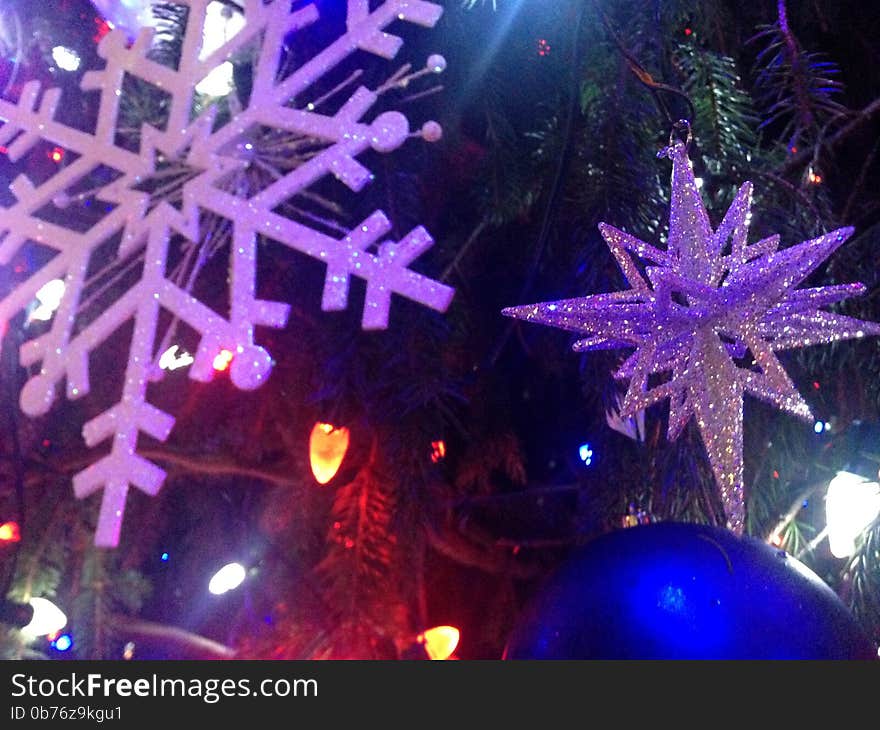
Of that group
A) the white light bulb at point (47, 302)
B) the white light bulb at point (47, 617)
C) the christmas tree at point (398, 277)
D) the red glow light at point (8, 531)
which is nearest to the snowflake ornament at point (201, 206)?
the christmas tree at point (398, 277)

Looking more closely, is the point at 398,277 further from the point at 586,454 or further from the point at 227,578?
the point at 227,578

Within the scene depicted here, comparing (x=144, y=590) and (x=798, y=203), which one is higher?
(x=798, y=203)

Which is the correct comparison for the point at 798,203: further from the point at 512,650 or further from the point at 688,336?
the point at 512,650

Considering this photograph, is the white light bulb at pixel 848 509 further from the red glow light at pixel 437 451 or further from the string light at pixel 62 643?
the string light at pixel 62 643

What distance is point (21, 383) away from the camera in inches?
32.2

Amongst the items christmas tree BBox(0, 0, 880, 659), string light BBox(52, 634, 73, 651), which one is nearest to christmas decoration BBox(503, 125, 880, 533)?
christmas tree BBox(0, 0, 880, 659)

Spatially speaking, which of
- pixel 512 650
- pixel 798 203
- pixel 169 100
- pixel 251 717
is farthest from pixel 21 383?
pixel 798 203

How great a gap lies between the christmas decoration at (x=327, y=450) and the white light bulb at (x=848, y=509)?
0.45 metres

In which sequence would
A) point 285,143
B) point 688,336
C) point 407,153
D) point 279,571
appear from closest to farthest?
point 688,336
point 285,143
point 407,153
point 279,571

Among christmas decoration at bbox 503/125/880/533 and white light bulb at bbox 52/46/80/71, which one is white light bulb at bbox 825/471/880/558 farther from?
white light bulb at bbox 52/46/80/71

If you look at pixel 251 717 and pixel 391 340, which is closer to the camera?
pixel 251 717

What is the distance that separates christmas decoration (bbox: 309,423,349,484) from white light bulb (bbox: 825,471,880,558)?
1.49 feet

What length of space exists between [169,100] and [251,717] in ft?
1.76

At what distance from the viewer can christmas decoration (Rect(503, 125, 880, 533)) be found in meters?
0.48
